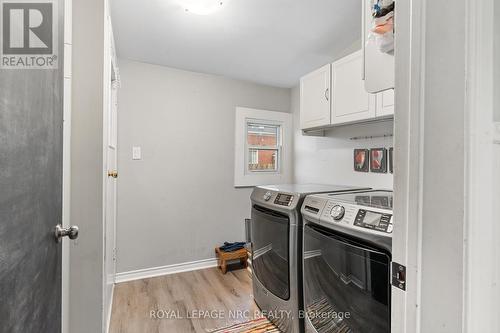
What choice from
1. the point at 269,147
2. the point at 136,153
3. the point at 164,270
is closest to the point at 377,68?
the point at 136,153

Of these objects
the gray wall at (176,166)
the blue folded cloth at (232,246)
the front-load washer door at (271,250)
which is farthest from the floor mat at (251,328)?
the gray wall at (176,166)

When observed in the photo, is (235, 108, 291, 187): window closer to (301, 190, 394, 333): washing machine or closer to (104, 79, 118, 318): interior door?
(104, 79, 118, 318): interior door

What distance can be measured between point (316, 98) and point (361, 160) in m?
0.65

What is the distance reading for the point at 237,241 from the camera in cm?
308

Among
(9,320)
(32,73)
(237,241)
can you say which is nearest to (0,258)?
(9,320)

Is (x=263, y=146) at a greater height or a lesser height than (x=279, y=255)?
greater

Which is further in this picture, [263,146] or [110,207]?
[263,146]

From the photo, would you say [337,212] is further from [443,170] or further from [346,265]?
[443,170]

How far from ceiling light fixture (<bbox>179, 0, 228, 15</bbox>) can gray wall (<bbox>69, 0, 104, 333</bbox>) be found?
22.9 inches

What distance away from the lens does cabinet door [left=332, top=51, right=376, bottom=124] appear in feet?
5.73

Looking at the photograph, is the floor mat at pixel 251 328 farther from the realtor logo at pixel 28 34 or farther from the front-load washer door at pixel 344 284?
the realtor logo at pixel 28 34

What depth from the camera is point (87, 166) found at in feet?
4.23

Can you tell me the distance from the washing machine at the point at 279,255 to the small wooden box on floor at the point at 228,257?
0.68m

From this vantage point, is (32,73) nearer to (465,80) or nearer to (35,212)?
(35,212)
